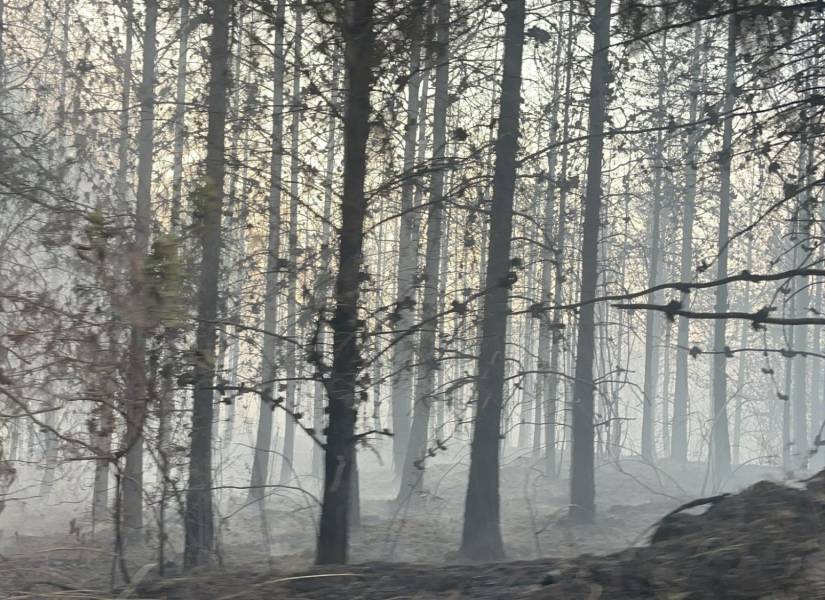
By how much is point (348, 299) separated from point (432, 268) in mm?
10511

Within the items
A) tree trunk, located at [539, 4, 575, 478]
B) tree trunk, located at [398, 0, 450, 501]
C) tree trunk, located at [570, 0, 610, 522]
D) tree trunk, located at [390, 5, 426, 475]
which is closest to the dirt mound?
tree trunk, located at [539, 4, 575, 478]

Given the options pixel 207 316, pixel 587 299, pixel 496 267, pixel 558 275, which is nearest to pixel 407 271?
pixel 587 299

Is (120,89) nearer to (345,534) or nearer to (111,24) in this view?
(111,24)

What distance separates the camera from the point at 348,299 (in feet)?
19.0

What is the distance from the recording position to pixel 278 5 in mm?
6547

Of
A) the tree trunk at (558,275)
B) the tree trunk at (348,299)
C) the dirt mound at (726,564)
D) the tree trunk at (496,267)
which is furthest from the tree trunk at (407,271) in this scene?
the dirt mound at (726,564)

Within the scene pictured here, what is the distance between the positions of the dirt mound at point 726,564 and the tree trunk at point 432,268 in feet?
6.74

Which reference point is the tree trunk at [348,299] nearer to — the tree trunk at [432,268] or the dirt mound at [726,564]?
the tree trunk at [432,268]

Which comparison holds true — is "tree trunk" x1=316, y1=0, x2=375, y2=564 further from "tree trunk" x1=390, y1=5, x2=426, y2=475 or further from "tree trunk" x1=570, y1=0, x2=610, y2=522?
"tree trunk" x1=570, y1=0, x2=610, y2=522

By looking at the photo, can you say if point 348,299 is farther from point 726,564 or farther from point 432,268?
point 432,268

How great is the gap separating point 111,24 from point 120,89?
2.08m

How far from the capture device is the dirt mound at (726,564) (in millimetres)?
4059

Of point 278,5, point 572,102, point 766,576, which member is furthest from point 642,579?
point 572,102

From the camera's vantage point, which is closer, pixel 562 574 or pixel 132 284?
pixel 562 574
